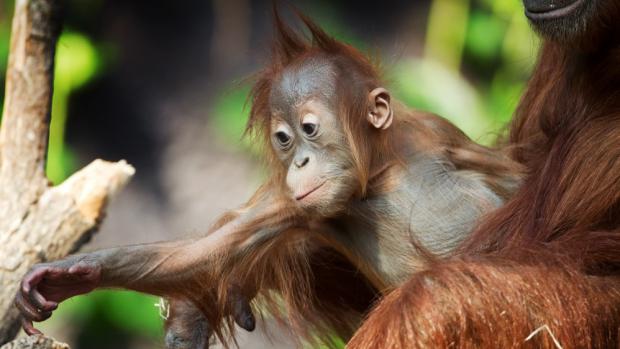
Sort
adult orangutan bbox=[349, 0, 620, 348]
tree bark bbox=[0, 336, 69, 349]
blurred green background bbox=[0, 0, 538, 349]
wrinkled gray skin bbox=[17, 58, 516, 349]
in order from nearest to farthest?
1. adult orangutan bbox=[349, 0, 620, 348]
2. tree bark bbox=[0, 336, 69, 349]
3. wrinkled gray skin bbox=[17, 58, 516, 349]
4. blurred green background bbox=[0, 0, 538, 349]

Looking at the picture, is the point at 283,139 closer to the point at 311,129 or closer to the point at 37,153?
the point at 311,129

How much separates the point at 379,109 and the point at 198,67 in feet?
8.95

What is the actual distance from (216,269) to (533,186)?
0.86 meters

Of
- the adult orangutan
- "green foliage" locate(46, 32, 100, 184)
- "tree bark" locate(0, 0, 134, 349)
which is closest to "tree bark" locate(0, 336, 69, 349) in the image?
the adult orangutan

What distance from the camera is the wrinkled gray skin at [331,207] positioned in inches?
119

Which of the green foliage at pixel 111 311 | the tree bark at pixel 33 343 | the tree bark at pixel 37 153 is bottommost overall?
the green foliage at pixel 111 311

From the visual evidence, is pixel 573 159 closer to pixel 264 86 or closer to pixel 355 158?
pixel 355 158

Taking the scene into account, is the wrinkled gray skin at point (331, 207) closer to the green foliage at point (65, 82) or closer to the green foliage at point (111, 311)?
the green foliage at point (111, 311)

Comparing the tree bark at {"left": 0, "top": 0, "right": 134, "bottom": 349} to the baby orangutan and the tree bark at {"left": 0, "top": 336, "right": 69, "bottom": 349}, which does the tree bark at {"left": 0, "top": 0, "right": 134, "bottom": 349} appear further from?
the tree bark at {"left": 0, "top": 336, "right": 69, "bottom": 349}

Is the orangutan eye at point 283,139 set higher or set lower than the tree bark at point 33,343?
higher

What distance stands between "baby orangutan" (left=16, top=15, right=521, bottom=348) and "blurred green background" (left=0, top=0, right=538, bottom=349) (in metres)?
2.33

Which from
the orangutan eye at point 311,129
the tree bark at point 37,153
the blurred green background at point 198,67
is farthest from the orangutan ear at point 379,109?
the blurred green background at point 198,67

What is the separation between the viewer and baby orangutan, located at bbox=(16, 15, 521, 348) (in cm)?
305

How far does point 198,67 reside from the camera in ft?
19.1
